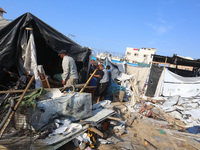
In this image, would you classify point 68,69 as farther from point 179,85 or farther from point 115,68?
point 179,85

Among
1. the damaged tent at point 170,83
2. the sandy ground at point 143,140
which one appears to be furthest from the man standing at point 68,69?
the damaged tent at point 170,83

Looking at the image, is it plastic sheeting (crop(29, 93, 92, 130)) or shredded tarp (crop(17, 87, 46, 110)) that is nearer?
shredded tarp (crop(17, 87, 46, 110))

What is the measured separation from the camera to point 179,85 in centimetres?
973

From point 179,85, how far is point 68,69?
27.4 ft

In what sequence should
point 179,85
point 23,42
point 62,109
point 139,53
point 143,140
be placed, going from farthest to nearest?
point 139,53 < point 179,85 < point 23,42 < point 143,140 < point 62,109

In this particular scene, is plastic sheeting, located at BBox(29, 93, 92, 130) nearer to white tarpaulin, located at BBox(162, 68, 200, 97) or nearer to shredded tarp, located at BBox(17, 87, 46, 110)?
shredded tarp, located at BBox(17, 87, 46, 110)

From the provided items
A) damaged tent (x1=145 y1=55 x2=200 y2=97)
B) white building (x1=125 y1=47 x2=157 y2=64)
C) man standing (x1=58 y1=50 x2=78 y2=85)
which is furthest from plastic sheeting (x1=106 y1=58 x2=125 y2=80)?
white building (x1=125 y1=47 x2=157 y2=64)

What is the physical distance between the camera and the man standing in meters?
4.48

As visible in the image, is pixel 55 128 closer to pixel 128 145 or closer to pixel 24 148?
pixel 24 148

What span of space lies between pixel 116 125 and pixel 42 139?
2.34m

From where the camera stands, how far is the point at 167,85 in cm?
A: 980

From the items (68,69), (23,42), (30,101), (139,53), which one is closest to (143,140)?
(68,69)

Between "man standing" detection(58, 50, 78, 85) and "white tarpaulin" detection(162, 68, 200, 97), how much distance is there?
7.40 metres

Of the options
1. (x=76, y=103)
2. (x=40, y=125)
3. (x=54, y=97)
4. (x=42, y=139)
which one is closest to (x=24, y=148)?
(x=42, y=139)
